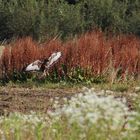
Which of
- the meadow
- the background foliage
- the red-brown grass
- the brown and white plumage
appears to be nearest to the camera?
the meadow

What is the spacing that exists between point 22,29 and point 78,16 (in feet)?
7.59

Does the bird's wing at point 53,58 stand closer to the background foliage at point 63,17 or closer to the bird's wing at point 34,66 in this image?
the bird's wing at point 34,66

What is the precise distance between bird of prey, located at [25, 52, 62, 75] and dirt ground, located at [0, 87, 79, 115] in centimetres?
216

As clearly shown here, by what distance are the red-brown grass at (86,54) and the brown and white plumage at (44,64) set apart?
0.86ft

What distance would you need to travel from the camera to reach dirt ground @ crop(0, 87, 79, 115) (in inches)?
357

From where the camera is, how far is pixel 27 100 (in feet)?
32.5

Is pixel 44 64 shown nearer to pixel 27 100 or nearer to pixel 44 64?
pixel 44 64

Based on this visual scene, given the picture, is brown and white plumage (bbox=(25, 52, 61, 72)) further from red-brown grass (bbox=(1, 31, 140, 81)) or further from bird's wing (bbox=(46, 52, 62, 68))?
red-brown grass (bbox=(1, 31, 140, 81))

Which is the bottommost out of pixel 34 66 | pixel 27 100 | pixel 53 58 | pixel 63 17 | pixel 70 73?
pixel 63 17

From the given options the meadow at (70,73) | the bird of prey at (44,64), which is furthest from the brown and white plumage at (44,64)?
the meadow at (70,73)

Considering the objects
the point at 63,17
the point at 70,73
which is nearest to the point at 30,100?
the point at 70,73

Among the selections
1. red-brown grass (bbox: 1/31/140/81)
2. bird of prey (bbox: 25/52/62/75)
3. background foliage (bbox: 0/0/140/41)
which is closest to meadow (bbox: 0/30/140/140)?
red-brown grass (bbox: 1/31/140/81)

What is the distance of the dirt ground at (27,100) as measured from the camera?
29.8 ft

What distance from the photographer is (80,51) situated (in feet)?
46.0
